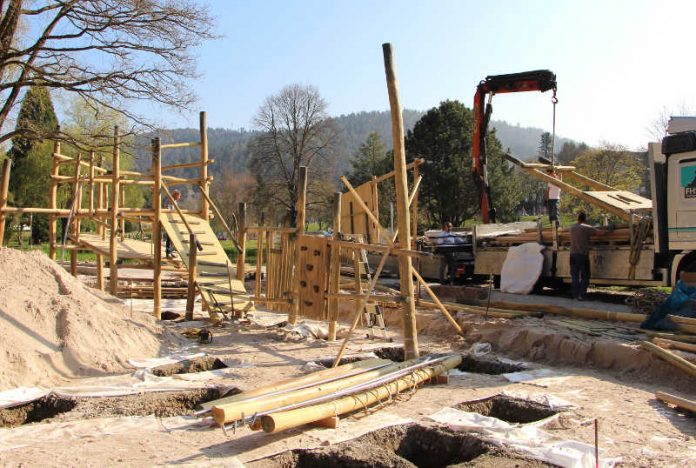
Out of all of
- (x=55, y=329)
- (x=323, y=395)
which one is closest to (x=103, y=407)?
(x=323, y=395)

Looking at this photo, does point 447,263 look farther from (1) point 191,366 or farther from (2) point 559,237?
(1) point 191,366

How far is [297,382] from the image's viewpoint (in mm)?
6188

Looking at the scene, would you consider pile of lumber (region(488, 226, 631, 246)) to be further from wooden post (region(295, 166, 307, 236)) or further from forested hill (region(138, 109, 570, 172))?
forested hill (region(138, 109, 570, 172))

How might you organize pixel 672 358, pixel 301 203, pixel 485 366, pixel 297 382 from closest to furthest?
pixel 297 382
pixel 672 358
pixel 485 366
pixel 301 203

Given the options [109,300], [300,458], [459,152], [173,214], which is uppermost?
[459,152]

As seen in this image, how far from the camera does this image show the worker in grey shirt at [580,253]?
42.5 ft

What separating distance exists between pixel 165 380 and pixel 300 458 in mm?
2977

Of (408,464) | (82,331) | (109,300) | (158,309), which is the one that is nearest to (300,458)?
(408,464)

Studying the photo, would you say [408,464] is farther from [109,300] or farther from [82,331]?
[109,300]

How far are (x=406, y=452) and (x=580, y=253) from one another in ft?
28.8

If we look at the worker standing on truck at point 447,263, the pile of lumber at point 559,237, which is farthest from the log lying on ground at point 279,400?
the worker standing on truck at point 447,263

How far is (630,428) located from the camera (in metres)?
5.56

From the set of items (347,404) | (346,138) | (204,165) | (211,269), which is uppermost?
(346,138)

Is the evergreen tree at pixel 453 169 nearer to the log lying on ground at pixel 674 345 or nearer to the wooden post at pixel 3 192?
the wooden post at pixel 3 192
